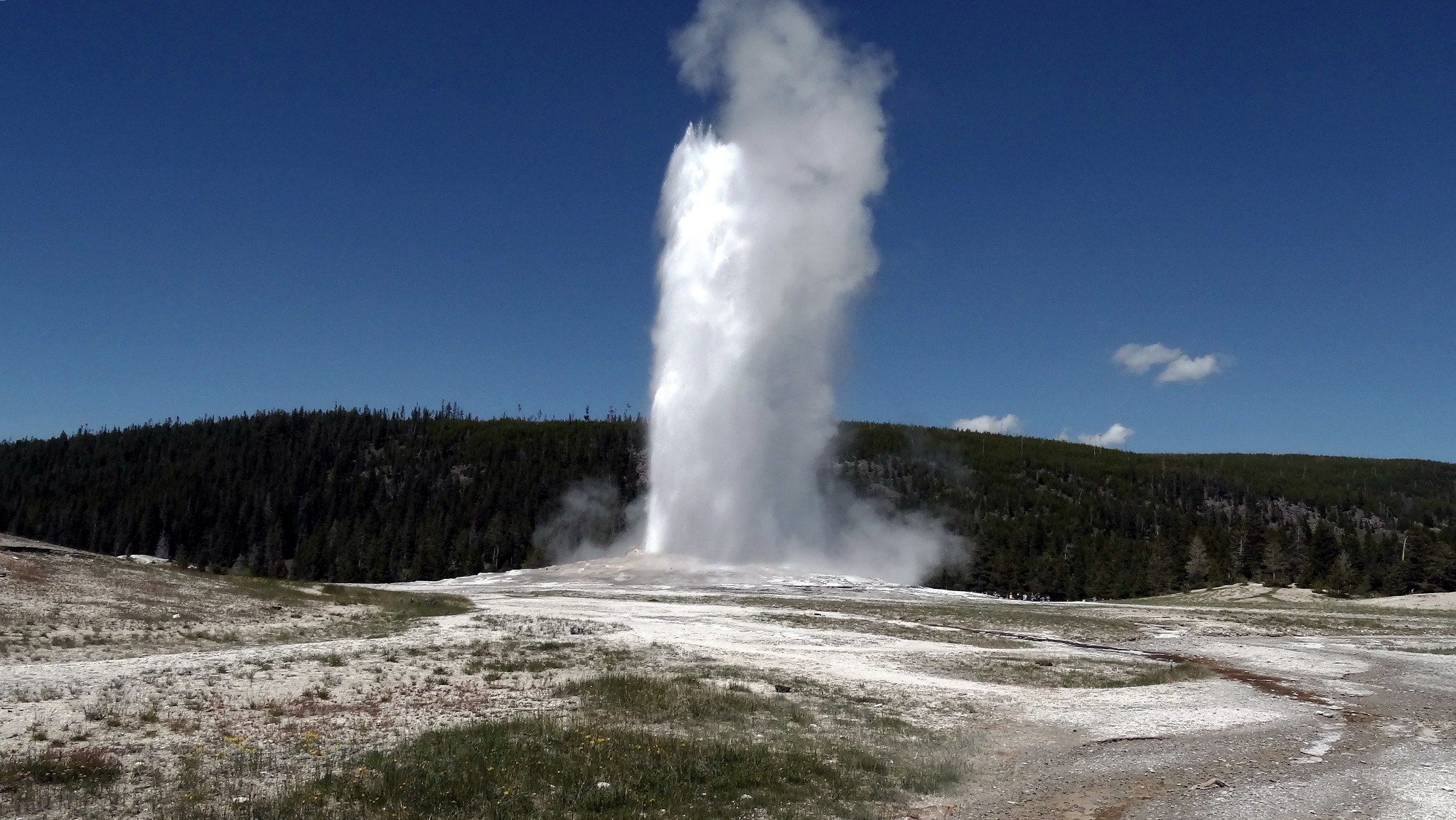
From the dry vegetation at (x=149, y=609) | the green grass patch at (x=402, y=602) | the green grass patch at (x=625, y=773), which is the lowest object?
the green grass patch at (x=402, y=602)

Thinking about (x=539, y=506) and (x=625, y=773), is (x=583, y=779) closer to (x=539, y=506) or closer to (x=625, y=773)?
(x=625, y=773)

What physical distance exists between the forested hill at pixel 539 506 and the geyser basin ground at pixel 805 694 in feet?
184

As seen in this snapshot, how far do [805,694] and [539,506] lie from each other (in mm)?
119692

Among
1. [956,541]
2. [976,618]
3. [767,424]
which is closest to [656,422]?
[767,424]

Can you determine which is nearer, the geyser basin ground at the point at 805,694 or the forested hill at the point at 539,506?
the geyser basin ground at the point at 805,694

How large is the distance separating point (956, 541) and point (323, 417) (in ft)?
455

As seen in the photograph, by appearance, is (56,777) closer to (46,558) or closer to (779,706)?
(779,706)

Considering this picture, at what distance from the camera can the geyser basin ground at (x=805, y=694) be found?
11492mm

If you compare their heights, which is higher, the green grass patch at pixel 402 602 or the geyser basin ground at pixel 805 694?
the geyser basin ground at pixel 805 694

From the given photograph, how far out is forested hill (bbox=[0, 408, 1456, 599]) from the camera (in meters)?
91.7

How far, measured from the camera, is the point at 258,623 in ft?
92.7

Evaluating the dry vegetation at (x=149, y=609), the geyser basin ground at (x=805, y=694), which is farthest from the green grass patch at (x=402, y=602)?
the geyser basin ground at (x=805, y=694)

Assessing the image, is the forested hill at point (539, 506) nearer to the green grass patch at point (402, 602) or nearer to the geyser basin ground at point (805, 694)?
the green grass patch at point (402, 602)

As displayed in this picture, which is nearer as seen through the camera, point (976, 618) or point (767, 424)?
point (976, 618)
